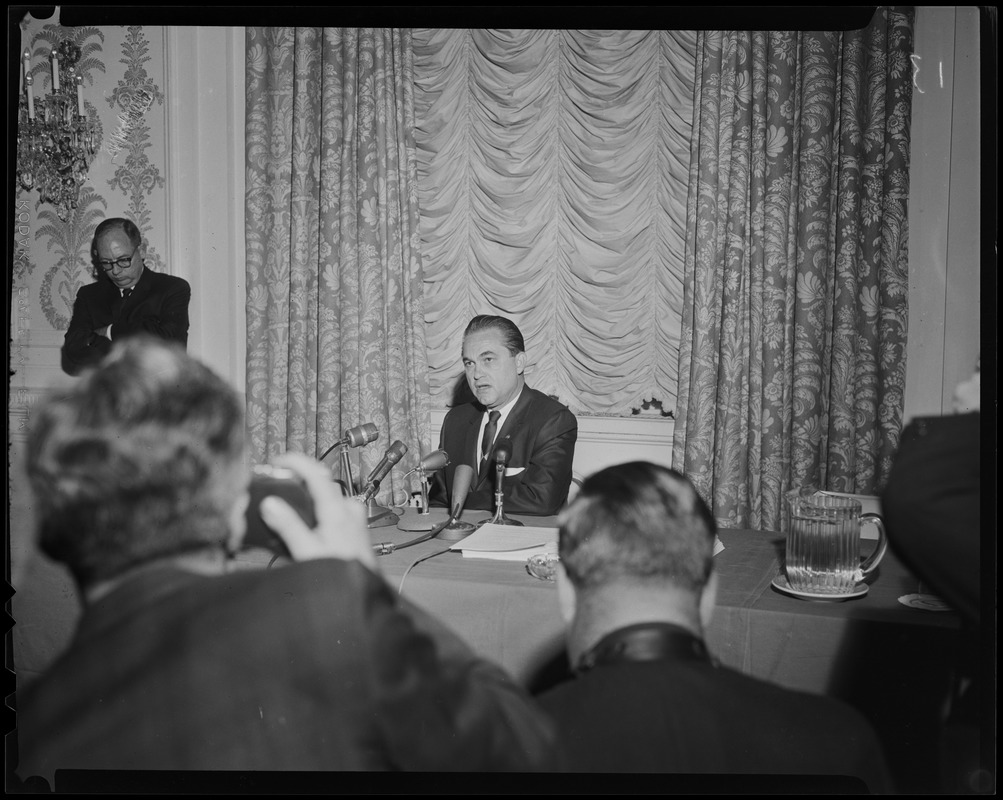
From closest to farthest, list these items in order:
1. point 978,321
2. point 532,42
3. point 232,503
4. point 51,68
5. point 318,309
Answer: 1. point 232,503
2. point 978,321
3. point 51,68
4. point 318,309
5. point 532,42

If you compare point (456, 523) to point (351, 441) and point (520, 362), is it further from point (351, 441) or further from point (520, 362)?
point (520, 362)

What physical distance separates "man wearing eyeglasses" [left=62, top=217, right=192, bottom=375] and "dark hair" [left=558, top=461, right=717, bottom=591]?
891 mm

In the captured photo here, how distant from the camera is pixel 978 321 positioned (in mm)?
1576

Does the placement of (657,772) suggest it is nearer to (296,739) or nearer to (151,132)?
(296,739)

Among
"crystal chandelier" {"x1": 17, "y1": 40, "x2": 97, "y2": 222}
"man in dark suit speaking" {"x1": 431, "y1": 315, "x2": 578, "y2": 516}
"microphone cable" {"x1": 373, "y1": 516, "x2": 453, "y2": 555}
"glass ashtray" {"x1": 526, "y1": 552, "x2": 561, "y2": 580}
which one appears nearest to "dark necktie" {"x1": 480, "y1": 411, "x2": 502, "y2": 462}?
"man in dark suit speaking" {"x1": 431, "y1": 315, "x2": 578, "y2": 516}

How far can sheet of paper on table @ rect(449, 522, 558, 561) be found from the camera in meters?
1.98

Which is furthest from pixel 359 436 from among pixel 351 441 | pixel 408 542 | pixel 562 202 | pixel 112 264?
pixel 562 202

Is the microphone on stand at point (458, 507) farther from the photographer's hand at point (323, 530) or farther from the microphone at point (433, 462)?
the photographer's hand at point (323, 530)

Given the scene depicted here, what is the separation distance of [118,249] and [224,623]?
0.89 metres

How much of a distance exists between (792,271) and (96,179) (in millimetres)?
1717

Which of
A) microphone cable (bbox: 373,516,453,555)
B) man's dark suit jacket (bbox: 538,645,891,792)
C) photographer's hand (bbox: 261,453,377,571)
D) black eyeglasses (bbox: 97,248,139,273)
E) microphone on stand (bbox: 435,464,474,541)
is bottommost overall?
man's dark suit jacket (bbox: 538,645,891,792)

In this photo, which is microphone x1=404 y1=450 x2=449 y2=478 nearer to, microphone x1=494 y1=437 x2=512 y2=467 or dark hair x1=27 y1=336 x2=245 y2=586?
Answer: microphone x1=494 y1=437 x2=512 y2=467

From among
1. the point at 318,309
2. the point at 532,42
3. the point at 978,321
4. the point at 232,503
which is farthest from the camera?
the point at 532,42

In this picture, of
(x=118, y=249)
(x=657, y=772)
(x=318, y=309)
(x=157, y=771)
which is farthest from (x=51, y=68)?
(x=657, y=772)
